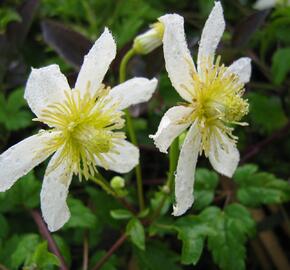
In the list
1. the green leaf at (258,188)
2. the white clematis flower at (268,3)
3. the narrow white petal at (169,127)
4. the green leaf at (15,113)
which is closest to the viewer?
the narrow white petal at (169,127)

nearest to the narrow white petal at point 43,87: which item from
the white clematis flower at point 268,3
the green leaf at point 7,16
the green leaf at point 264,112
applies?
the green leaf at point 7,16

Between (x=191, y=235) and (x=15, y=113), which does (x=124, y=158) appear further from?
(x=15, y=113)

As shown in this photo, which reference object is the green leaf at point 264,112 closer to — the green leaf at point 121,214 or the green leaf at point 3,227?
the green leaf at point 121,214

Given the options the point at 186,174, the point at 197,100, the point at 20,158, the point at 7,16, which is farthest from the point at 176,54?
the point at 7,16

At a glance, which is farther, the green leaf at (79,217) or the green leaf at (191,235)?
the green leaf at (79,217)

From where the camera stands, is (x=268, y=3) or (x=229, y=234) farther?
(x=268, y=3)

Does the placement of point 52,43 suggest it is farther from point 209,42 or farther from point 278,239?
→ point 278,239
